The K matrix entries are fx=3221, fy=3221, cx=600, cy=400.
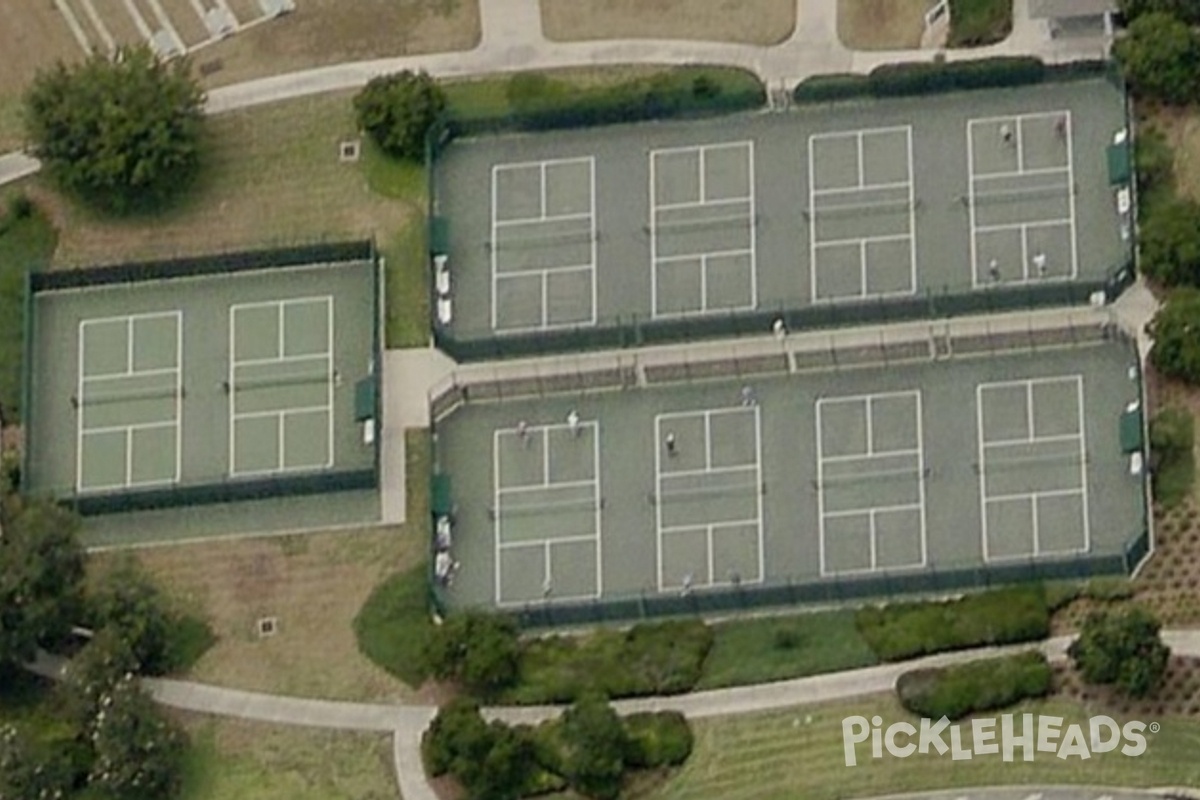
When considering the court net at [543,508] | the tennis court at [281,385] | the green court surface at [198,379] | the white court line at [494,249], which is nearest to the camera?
the court net at [543,508]

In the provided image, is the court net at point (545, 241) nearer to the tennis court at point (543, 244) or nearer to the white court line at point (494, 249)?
the tennis court at point (543, 244)

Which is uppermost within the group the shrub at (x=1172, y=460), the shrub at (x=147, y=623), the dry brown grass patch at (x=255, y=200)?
the dry brown grass patch at (x=255, y=200)

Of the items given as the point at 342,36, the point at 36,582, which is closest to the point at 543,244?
the point at 342,36

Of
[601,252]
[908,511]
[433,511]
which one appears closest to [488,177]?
[601,252]

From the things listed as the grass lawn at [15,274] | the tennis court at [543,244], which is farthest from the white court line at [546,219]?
the grass lawn at [15,274]

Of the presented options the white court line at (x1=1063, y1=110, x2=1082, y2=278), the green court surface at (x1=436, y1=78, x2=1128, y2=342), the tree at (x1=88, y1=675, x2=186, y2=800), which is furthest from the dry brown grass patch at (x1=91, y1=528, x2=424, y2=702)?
the white court line at (x1=1063, y1=110, x2=1082, y2=278)

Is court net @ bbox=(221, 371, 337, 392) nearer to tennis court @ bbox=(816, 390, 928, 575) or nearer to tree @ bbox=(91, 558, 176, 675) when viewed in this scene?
tree @ bbox=(91, 558, 176, 675)

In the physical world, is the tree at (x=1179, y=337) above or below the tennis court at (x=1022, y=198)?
below

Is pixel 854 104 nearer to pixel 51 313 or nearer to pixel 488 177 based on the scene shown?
pixel 488 177
